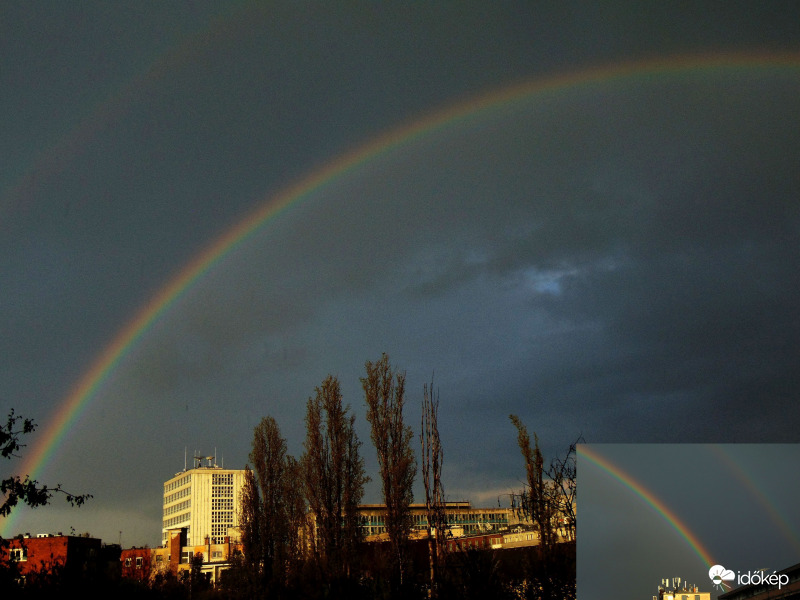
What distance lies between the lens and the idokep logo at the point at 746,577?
799 cm

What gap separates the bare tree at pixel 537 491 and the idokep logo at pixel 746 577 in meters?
4.99

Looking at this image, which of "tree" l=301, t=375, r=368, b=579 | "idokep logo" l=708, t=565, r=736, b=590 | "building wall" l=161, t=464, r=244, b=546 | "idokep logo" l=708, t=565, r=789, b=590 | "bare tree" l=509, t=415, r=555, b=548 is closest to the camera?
"idokep logo" l=708, t=565, r=789, b=590

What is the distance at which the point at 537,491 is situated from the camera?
15359 mm

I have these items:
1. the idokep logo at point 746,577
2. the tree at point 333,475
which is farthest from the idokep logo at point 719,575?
the tree at point 333,475

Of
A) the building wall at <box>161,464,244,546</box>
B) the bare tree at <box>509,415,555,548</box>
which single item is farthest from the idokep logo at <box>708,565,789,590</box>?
the building wall at <box>161,464,244,546</box>

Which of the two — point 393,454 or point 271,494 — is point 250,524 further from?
point 393,454

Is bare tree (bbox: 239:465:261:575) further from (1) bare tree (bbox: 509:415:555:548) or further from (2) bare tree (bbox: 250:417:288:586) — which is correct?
(1) bare tree (bbox: 509:415:555:548)

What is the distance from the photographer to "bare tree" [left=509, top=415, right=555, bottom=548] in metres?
14.2

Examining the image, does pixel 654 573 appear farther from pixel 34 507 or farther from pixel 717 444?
pixel 34 507

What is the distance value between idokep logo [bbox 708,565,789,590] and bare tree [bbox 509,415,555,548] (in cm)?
499

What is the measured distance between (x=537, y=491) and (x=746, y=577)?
287 inches

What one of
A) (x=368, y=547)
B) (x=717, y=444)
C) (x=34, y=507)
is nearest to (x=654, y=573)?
(x=717, y=444)

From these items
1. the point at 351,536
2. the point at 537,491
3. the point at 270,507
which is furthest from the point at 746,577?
the point at 270,507

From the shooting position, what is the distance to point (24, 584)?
30.6ft
